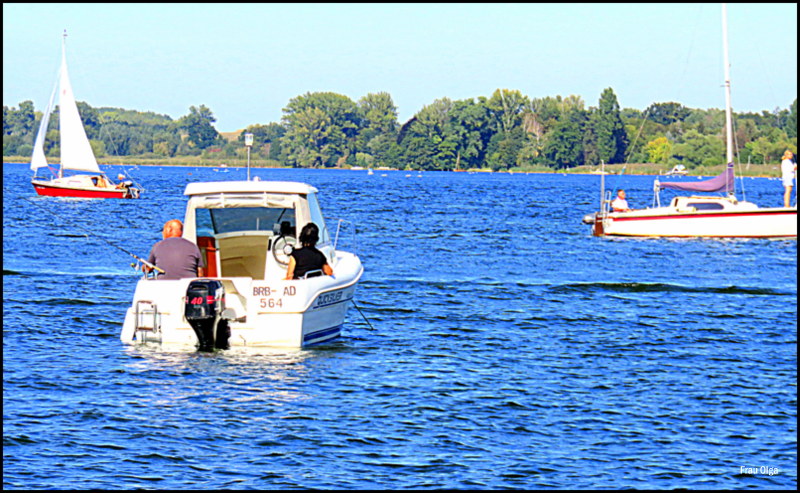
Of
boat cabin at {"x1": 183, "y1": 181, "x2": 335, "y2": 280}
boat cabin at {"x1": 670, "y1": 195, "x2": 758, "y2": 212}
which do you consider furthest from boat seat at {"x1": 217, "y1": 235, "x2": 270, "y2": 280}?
boat cabin at {"x1": 670, "y1": 195, "x2": 758, "y2": 212}

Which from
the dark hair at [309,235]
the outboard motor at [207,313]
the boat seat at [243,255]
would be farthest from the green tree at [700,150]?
the outboard motor at [207,313]

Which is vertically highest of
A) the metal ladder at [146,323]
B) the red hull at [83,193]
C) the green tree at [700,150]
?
the green tree at [700,150]

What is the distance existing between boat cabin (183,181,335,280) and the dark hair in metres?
0.51

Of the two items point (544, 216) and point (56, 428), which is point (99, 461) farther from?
point (544, 216)

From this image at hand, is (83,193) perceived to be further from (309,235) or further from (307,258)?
(307,258)

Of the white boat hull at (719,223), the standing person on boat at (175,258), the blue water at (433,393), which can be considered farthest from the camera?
the white boat hull at (719,223)

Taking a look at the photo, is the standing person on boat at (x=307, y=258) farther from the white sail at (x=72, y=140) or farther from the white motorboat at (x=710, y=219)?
the white sail at (x=72, y=140)

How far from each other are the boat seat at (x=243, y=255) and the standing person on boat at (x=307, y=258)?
2112 millimetres

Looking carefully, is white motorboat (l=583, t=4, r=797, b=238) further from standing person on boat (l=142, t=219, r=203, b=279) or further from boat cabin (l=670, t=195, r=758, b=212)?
standing person on boat (l=142, t=219, r=203, b=279)

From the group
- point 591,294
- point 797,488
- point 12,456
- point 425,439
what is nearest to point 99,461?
point 12,456

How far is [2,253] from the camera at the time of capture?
33.4 meters

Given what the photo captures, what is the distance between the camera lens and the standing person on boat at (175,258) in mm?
16250

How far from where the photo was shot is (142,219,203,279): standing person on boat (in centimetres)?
1625

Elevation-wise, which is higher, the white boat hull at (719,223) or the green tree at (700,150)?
the green tree at (700,150)
